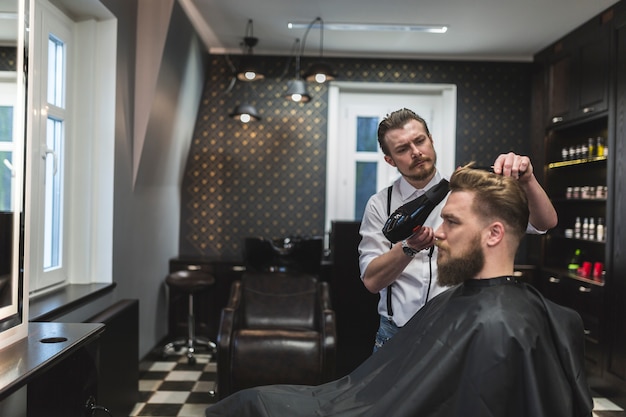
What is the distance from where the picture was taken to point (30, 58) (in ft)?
6.44

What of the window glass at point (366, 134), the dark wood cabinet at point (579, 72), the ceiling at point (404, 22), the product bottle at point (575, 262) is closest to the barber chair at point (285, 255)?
the ceiling at point (404, 22)

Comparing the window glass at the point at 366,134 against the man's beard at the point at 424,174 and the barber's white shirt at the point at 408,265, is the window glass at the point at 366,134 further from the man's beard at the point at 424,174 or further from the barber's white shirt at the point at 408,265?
the man's beard at the point at 424,174

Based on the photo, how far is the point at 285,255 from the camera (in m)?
4.10

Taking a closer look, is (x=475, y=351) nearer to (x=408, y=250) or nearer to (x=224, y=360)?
(x=408, y=250)

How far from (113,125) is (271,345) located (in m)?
1.61

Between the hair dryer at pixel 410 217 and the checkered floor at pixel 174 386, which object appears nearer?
the hair dryer at pixel 410 217

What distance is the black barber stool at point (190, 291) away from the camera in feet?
14.8

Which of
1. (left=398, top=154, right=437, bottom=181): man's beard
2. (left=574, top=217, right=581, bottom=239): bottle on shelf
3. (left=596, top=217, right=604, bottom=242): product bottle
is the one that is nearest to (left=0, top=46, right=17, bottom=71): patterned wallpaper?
(left=398, top=154, right=437, bottom=181): man's beard

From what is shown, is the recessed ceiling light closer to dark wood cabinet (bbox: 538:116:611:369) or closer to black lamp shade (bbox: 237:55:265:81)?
black lamp shade (bbox: 237:55:265:81)

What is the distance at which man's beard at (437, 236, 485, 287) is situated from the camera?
61.9 inches

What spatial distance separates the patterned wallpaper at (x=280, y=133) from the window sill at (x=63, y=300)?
7.06 ft

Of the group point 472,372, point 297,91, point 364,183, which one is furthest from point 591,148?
point 472,372

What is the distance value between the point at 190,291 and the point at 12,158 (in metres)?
2.77

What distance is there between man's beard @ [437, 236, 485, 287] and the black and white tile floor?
2.33 metres
